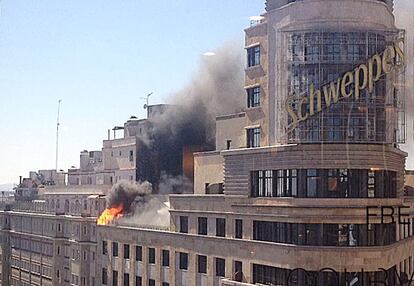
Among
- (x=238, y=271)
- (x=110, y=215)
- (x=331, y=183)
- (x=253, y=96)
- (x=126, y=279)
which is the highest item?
(x=253, y=96)

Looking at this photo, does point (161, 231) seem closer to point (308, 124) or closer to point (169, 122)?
point (308, 124)

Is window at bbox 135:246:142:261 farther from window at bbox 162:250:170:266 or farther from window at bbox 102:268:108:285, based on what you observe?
window at bbox 102:268:108:285

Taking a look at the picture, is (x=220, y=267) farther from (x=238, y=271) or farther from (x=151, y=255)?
(x=151, y=255)

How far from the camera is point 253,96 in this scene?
75.3 feet

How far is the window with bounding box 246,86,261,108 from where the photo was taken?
22.7 m

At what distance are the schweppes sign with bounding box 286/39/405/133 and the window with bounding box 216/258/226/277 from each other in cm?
482

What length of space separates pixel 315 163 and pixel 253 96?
399 cm

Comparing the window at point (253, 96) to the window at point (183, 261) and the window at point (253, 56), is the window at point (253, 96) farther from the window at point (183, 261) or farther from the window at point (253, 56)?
the window at point (183, 261)

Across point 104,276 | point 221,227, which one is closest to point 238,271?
point 221,227

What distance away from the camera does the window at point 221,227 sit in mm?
A: 22703

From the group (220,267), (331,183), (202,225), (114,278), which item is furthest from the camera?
(114,278)

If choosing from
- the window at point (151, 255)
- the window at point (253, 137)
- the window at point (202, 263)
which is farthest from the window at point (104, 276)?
the window at point (253, 137)

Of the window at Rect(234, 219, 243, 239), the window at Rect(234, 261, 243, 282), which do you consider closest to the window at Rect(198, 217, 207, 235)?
the window at Rect(234, 219, 243, 239)

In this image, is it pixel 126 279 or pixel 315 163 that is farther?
pixel 126 279
